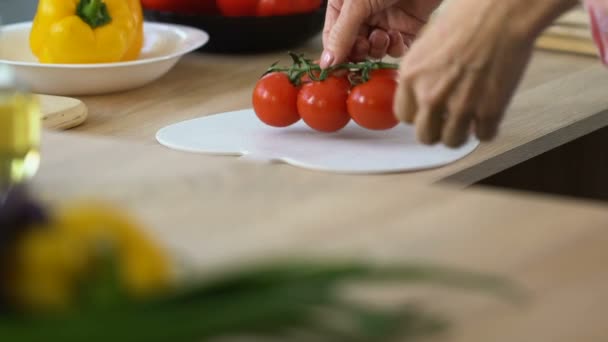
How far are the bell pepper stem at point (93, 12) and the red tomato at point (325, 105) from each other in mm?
366

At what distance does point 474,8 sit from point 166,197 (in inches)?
23.3

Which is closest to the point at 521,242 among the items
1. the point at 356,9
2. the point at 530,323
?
the point at 530,323

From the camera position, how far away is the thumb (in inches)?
57.1

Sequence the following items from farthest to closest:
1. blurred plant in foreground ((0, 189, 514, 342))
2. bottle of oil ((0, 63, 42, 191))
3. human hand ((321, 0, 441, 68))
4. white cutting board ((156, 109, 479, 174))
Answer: human hand ((321, 0, 441, 68)), white cutting board ((156, 109, 479, 174)), bottle of oil ((0, 63, 42, 191)), blurred plant in foreground ((0, 189, 514, 342))

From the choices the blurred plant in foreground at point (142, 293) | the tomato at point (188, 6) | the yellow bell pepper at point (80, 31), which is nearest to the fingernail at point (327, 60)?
the yellow bell pepper at point (80, 31)

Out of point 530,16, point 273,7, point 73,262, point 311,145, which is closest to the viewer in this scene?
point 73,262

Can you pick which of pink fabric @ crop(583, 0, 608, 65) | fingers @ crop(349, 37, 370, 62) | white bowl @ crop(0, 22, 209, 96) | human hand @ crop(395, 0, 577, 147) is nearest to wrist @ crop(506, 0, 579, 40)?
human hand @ crop(395, 0, 577, 147)

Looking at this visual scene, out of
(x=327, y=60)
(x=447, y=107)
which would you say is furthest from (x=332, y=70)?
(x=447, y=107)

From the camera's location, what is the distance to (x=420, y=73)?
118 cm

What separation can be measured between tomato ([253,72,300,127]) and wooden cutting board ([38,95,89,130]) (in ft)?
0.76

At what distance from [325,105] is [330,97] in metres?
0.02

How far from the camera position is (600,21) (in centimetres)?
135

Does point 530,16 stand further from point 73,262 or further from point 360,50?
point 73,262

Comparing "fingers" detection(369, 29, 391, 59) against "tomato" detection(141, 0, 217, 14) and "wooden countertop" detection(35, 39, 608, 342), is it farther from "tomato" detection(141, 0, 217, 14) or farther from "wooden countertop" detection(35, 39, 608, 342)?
"wooden countertop" detection(35, 39, 608, 342)
